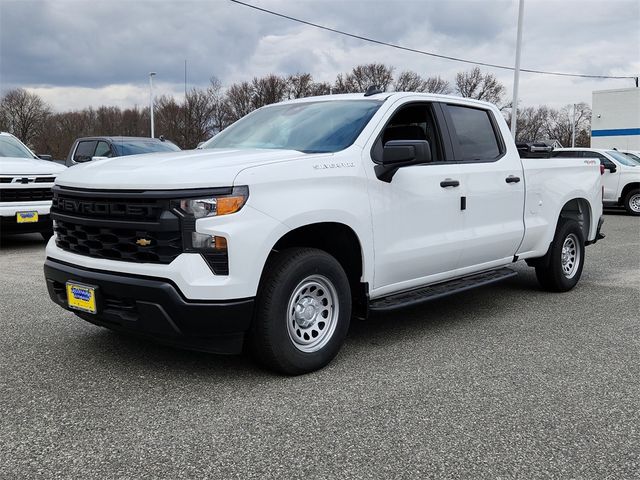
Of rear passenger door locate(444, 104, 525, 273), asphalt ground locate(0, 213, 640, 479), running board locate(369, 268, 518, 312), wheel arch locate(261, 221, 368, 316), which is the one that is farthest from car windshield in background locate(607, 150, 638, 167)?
wheel arch locate(261, 221, 368, 316)

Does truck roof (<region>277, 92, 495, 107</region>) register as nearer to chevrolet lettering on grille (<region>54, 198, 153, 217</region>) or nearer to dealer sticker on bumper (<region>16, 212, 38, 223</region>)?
chevrolet lettering on grille (<region>54, 198, 153, 217</region>)

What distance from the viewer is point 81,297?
3.89m

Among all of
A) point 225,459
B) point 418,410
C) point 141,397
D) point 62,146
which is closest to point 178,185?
point 141,397

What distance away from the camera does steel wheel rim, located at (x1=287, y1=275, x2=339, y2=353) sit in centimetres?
399

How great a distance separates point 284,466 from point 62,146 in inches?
Result: 2861

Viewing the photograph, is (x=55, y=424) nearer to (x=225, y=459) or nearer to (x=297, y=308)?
(x=225, y=459)

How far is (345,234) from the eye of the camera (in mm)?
4289

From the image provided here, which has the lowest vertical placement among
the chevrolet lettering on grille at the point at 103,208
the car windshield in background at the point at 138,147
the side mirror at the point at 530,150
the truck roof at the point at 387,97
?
the chevrolet lettering on grille at the point at 103,208

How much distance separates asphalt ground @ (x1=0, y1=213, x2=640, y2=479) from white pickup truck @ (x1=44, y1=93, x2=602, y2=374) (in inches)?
14.4

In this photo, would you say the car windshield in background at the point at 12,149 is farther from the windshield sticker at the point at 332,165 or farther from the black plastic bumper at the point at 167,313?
the windshield sticker at the point at 332,165

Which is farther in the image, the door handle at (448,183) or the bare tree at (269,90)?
the bare tree at (269,90)

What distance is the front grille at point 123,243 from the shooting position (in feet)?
11.7

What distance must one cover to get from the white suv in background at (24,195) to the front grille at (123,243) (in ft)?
18.3

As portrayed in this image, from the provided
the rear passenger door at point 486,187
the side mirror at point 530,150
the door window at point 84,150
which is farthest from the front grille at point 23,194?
the side mirror at point 530,150
